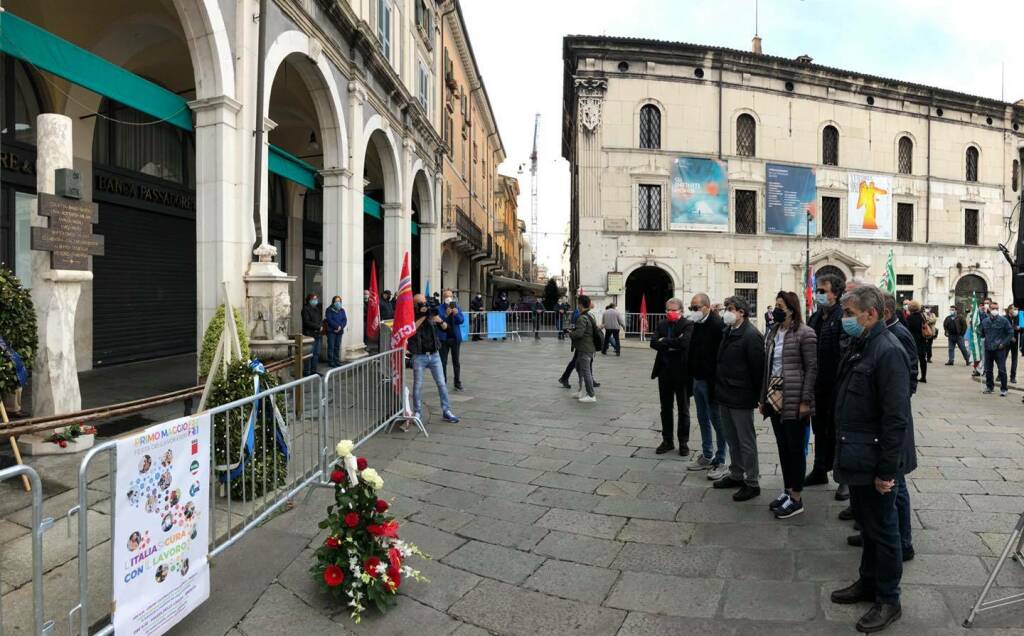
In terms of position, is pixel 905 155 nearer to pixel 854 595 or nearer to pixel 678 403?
pixel 678 403

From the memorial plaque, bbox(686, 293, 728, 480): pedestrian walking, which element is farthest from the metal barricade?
bbox(686, 293, 728, 480): pedestrian walking

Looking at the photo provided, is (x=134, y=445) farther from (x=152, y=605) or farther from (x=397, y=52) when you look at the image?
(x=397, y=52)

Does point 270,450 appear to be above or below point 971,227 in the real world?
below

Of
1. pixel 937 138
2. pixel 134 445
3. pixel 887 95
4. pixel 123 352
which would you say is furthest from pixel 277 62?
pixel 937 138

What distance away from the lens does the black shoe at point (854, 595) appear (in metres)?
3.27

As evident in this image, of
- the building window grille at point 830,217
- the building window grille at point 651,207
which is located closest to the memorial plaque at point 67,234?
the building window grille at point 651,207

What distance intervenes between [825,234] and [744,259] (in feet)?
15.8

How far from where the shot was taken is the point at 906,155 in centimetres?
2969

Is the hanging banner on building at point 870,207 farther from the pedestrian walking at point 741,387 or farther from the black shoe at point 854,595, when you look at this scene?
the black shoe at point 854,595

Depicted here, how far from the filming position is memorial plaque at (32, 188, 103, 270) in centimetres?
547

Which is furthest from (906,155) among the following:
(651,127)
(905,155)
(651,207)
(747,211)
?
(651,207)

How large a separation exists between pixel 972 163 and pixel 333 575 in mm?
39088

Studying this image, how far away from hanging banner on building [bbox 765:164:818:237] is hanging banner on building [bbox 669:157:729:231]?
2.27 metres

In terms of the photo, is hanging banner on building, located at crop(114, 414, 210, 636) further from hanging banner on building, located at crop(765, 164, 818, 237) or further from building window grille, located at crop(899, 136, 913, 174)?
building window grille, located at crop(899, 136, 913, 174)
